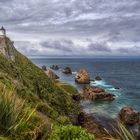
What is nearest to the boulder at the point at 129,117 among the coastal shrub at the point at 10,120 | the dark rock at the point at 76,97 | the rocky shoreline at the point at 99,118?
the rocky shoreline at the point at 99,118

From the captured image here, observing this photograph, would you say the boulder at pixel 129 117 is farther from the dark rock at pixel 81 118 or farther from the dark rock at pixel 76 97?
the dark rock at pixel 76 97

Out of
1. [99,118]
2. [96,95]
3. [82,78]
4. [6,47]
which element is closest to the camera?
[99,118]

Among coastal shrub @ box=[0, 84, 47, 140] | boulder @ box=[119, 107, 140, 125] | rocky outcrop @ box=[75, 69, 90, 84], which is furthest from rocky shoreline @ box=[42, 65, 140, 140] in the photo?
rocky outcrop @ box=[75, 69, 90, 84]

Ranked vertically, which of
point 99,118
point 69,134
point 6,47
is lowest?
point 99,118

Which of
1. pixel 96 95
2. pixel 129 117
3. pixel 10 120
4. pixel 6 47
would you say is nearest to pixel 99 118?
pixel 129 117

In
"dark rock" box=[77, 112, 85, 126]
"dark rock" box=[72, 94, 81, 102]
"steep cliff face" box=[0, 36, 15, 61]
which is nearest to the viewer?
"dark rock" box=[77, 112, 85, 126]

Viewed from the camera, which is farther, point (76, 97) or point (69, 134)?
point (76, 97)

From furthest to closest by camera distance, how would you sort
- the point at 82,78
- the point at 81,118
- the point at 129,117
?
the point at 82,78 < the point at 129,117 < the point at 81,118

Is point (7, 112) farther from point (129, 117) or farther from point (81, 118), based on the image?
point (129, 117)

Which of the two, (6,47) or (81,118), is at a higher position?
(6,47)

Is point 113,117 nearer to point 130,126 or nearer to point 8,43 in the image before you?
point 130,126

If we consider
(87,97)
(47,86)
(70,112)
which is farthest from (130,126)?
(87,97)

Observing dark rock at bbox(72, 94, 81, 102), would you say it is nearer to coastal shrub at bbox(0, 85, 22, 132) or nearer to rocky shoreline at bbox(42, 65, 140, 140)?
rocky shoreline at bbox(42, 65, 140, 140)

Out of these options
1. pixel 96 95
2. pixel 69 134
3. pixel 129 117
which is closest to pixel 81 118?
pixel 129 117
